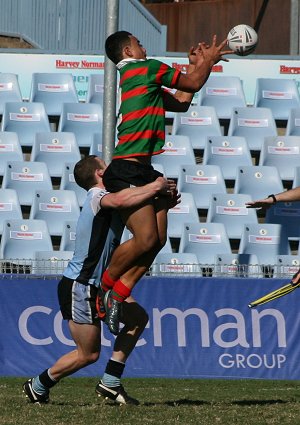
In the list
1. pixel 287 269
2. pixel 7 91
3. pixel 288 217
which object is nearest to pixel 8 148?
pixel 7 91

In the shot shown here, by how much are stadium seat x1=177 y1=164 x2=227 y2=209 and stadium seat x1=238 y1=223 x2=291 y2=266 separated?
45.9 inches

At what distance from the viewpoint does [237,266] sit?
12945 mm

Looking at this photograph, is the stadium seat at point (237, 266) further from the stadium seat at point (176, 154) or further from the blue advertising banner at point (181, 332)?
the stadium seat at point (176, 154)

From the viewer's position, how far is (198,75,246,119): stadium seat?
18078mm

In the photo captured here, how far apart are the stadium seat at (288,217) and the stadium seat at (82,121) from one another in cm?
309

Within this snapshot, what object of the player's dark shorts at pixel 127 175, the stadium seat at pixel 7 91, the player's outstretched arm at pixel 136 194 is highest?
the stadium seat at pixel 7 91

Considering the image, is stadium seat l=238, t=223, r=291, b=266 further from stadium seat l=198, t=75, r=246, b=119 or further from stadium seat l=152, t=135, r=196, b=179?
stadium seat l=198, t=75, r=246, b=119

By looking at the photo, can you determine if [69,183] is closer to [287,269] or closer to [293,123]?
[293,123]

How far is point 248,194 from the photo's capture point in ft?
53.8

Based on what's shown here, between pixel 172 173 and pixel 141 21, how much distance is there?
449cm

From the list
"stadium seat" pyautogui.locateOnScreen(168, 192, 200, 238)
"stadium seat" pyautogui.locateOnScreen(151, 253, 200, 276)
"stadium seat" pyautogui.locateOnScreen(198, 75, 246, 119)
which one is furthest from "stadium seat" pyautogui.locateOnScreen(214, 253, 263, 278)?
"stadium seat" pyautogui.locateOnScreen(198, 75, 246, 119)

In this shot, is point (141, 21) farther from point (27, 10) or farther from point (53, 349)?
point (53, 349)

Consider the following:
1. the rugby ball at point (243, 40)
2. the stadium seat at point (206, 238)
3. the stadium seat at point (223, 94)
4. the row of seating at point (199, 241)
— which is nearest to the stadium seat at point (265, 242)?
the row of seating at point (199, 241)

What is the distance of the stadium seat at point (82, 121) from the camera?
17469mm
